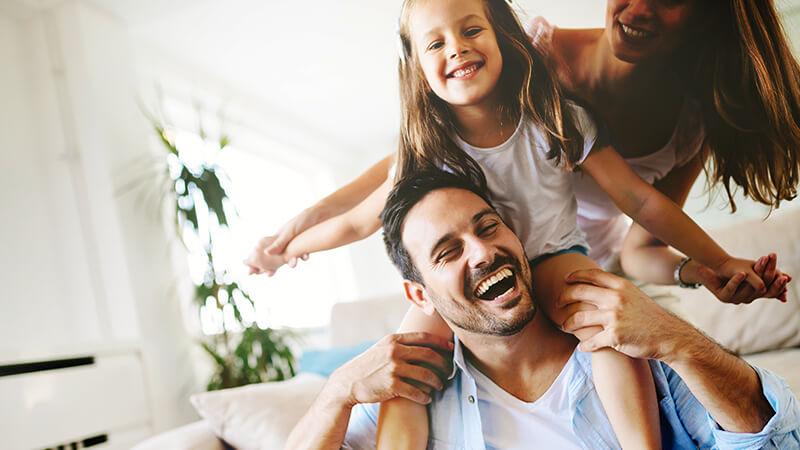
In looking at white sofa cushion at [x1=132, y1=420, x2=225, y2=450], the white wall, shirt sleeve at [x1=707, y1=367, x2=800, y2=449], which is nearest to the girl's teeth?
shirt sleeve at [x1=707, y1=367, x2=800, y2=449]

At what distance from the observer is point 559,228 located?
1208 mm

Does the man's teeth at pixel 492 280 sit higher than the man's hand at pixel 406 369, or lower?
higher

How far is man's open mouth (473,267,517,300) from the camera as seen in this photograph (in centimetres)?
114

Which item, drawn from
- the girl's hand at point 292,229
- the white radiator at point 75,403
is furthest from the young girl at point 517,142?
the white radiator at point 75,403

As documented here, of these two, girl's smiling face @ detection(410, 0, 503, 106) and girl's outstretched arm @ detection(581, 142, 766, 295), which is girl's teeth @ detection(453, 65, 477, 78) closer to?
girl's smiling face @ detection(410, 0, 503, 106)

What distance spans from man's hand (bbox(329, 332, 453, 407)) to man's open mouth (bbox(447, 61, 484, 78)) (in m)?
0.48

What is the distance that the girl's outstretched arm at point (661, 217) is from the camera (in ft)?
3.77

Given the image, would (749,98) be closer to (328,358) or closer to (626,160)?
(626,160)

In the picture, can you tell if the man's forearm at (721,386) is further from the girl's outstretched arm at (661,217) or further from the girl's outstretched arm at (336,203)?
the girl's outstretched arm at (336,203)

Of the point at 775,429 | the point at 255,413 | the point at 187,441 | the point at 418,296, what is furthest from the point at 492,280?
the point at 187,441

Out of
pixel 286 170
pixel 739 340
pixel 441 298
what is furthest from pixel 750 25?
pixel 286 170

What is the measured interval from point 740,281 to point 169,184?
73.9 inches

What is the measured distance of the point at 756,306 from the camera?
1.22 metres

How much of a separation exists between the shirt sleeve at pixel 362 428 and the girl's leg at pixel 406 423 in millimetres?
25
